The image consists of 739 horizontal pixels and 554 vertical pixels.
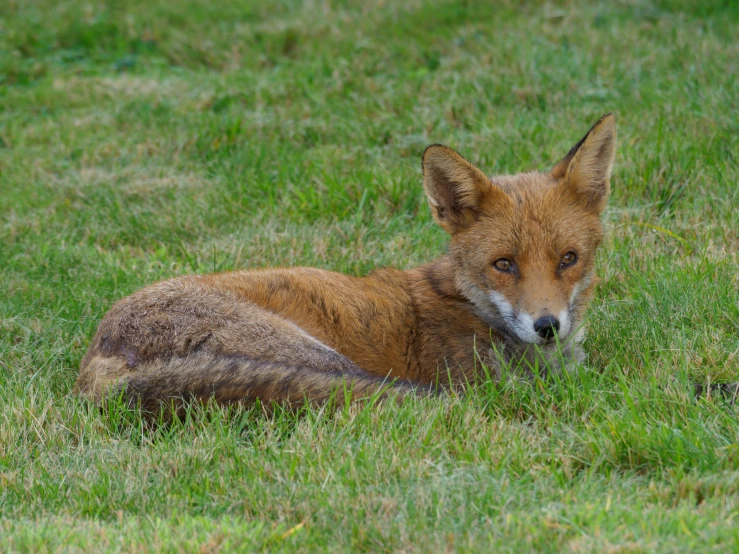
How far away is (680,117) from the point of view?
783 centimetres

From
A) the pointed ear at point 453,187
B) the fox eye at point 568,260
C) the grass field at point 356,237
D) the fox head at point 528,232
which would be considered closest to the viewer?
the grass field at point 356,237

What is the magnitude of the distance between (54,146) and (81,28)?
11.5 ft

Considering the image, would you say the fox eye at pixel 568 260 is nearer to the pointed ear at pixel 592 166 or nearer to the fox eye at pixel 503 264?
the fox eye at pixel 503 264

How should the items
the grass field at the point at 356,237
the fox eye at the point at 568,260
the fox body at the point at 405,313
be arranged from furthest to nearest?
1. the fox eye at the point at 568,260
2. the fox body at the point at 405,313
3. the grass field at the point at 356,237

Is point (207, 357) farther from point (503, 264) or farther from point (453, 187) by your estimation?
point (453, 187)

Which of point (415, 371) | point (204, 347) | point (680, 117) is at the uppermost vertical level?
point (680, 117)

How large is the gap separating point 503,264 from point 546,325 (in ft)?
1.75

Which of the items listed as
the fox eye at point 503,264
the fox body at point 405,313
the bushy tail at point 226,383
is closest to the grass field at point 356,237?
the bushy tail at point 226,383

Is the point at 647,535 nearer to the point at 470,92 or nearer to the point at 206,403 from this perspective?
the point at 206,403

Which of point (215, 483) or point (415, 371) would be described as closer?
point (215, 483)

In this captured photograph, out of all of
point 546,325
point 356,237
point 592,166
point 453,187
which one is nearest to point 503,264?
point 546,325

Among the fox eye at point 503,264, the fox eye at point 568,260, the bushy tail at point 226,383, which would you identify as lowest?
the bushy tail at point 226,383

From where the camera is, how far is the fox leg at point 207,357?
4.34m

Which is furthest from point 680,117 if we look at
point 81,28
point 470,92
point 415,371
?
point 81,28
